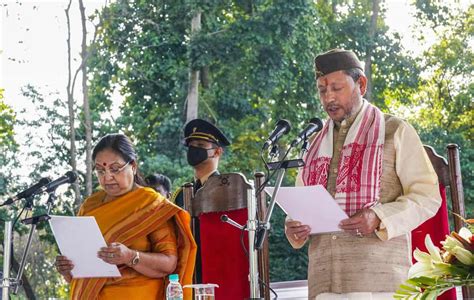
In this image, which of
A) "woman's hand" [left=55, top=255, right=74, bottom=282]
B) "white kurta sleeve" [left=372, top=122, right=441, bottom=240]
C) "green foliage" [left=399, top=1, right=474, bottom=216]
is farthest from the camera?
"green foliage" [left=399, top=1, right=474, bottom=216]

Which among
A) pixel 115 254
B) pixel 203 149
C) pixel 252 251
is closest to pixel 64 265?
pixel 115 254

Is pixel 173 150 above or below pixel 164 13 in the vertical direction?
below

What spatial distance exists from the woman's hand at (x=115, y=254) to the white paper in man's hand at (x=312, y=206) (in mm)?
620

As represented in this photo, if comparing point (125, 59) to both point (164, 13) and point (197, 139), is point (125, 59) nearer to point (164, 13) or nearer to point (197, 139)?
point (164, 13)

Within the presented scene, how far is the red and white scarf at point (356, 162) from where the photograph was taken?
8.68ft

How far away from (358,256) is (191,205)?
117 cm

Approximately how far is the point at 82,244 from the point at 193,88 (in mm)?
7232

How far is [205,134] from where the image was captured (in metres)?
4.01

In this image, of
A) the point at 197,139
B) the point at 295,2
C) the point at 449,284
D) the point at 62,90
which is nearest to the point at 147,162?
the point at 62,90

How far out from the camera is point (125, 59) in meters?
10.1

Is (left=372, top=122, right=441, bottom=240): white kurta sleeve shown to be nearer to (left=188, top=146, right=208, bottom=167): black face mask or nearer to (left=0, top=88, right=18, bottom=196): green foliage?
(left=188, top=146, right=208, bottom=167): black face mask

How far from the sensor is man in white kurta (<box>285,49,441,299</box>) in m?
2.60

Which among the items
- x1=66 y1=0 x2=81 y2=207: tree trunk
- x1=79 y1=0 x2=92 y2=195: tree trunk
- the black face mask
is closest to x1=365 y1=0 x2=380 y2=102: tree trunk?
x1=79 y1=0 x2=92 y2=195: tree trunk

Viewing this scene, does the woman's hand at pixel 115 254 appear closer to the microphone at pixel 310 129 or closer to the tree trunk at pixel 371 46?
the microphone at pixel 310 129
